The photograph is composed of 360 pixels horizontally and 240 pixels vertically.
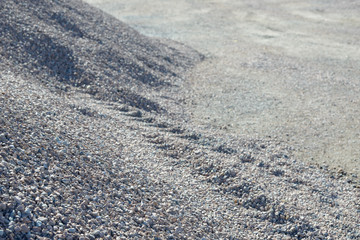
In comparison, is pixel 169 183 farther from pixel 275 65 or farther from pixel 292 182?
pixel 275 65

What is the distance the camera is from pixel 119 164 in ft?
20.4

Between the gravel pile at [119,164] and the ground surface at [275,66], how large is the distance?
910mm

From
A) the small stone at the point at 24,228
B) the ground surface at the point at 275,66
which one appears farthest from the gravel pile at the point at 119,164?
the ground surface at the point at 275,66

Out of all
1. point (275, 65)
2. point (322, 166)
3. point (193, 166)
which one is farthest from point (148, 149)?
point (275, 65)

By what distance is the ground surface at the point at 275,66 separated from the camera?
9.77 m

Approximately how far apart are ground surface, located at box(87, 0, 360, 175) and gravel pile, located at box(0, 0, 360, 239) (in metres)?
0.91

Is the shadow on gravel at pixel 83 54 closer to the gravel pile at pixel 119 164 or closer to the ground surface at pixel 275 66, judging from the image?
the gravel pile at pixel 119 164

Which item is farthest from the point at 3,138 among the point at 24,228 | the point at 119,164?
the point at 119,164

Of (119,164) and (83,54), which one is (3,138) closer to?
(119,164)

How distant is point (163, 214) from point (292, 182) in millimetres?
3075

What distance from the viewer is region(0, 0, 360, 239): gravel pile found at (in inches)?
189

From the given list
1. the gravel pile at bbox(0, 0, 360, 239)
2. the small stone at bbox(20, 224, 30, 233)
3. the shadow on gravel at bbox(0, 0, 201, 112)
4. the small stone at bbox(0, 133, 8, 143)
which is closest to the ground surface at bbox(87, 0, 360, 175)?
the gravel pile at bbox(0, 0, 360, 239)

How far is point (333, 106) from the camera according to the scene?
11164mm

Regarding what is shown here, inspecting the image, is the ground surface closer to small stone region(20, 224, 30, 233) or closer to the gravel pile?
the gravel pile
